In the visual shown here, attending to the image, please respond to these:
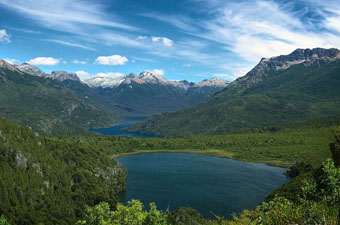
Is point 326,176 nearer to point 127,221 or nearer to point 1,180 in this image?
point 127,221

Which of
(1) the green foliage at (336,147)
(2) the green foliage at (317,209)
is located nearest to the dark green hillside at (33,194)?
(2) the green foliage at (317,209)

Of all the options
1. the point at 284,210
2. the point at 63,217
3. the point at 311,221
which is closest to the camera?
the point at 311,221

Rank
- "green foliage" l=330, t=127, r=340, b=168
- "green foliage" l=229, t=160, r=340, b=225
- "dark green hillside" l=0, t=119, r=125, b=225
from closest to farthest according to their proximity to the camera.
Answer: "green foliage" l=229, t=160, r=340, b=225, "green foliage" l=330, t=127, r=340, b=168, "dark green hillside" l=0, t=119, r=125, b=225

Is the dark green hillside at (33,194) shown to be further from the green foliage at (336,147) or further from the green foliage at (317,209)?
the green foliage at (336,147)

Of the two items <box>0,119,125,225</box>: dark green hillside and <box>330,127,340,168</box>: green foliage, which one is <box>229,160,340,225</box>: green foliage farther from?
<box>0,119,125,225</box>: dark green hillside

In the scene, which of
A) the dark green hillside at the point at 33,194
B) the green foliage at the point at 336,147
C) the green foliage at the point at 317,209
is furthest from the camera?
the dark green hillside at the point at 33,194

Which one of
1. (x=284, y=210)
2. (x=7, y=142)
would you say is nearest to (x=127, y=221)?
(x=284, y=210)

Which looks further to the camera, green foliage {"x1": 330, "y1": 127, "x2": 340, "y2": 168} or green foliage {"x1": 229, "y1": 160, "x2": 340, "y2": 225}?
green foliage {"x1": 330, "y1": 127, "x2": 340, "y2": 168}

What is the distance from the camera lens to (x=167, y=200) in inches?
7451

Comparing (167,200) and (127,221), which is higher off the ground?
(127,221)

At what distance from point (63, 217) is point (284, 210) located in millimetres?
162442

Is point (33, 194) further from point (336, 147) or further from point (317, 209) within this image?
point (317, 209)

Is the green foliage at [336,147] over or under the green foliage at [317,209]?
over

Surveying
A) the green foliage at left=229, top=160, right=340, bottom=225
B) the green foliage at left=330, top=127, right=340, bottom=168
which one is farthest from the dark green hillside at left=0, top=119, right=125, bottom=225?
the green foliage at left=330, top=127, right=340, bottom=168
